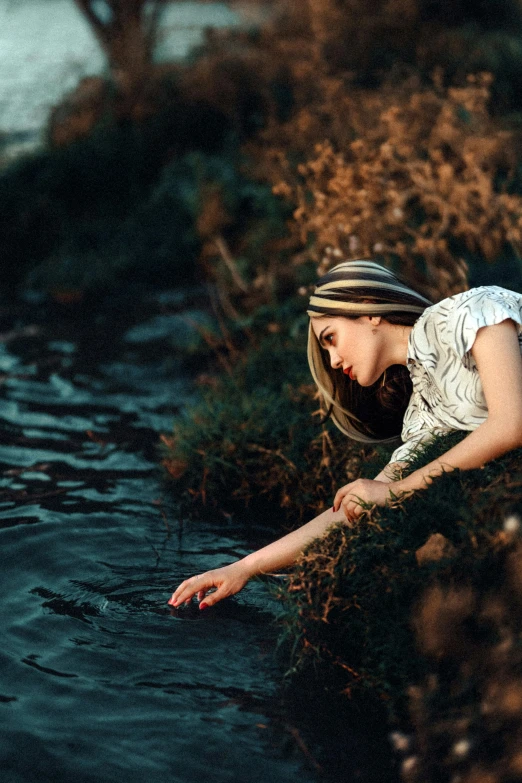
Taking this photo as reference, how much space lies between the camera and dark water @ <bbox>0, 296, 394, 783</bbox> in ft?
9.47

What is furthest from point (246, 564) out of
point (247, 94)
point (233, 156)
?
point (247, 94)

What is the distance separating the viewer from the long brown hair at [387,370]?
3547mm

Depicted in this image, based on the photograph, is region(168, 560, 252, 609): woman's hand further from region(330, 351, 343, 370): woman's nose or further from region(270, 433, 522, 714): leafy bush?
region(330, 351, 343, 370): woman's nose

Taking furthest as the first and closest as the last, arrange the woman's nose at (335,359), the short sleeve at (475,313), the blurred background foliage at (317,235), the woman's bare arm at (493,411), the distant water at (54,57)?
the distant water at (54,57), the woman's nose at (335,359), the short sleeve at (475,313), the woman's bare arm at (493,411), the blurred background foliage at (317,235)

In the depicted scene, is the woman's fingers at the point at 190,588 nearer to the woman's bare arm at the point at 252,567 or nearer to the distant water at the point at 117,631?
the woman's bare arm at the point at 252,567

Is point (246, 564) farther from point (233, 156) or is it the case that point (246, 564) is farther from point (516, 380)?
point (233, 156)

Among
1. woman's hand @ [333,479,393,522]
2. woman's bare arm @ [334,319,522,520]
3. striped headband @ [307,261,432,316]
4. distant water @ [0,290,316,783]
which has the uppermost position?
striped headband @ [307,261,432,316]

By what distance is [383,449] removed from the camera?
4.36 metres

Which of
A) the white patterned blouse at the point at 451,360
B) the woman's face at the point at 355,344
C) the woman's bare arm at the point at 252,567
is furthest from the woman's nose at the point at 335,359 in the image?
the woman's bare arm at the point at 252,567

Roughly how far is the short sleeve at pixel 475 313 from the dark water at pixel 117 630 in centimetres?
136

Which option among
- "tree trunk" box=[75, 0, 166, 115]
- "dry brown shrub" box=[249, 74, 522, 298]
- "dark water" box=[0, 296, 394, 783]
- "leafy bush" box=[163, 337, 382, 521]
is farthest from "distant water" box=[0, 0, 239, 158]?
"leafy bush" box=[163, 337, 382, 521]

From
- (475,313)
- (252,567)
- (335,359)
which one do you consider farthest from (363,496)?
(475,313)

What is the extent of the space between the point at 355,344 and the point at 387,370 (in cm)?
32

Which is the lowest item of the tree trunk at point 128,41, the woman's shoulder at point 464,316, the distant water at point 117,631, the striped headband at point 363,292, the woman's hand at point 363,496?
the distant water at point 117,631
